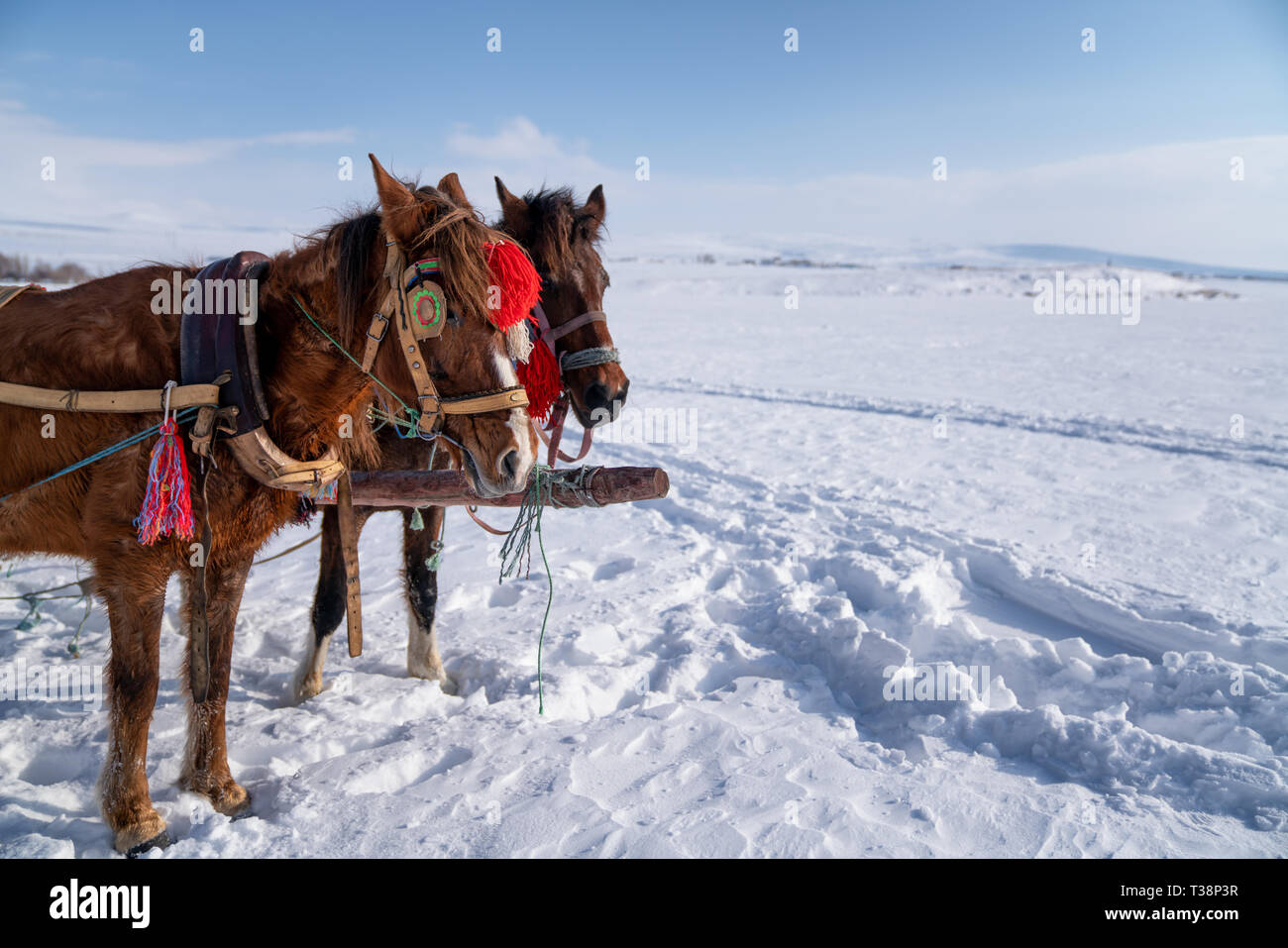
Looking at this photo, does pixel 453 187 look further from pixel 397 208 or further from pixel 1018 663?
pixel 1018 663

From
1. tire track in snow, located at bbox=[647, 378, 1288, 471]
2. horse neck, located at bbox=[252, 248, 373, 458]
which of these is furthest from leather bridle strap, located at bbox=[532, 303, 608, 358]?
tire track in snow, located at bbox=[647, 378, 1288, 471]

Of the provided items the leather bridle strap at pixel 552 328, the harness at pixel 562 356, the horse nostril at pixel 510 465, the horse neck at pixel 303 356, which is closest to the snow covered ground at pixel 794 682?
the harness at pixel 562 356

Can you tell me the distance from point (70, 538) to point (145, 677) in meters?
0.53

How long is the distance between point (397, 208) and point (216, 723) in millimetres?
1943

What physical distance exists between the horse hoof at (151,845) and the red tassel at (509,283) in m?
1.97

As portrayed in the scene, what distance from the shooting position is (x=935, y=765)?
2834 millimetres

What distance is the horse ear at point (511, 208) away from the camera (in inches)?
147

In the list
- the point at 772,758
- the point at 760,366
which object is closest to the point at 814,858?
the point at 772,758

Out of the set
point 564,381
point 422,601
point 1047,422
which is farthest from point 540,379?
point 1047,422

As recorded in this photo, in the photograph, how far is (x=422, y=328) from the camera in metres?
2.16

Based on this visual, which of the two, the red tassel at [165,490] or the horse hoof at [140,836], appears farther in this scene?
the horse hoof at [140,836]

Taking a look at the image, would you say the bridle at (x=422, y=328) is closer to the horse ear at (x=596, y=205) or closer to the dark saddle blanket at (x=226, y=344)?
the dark saddle blanket at (x=226, y=344)

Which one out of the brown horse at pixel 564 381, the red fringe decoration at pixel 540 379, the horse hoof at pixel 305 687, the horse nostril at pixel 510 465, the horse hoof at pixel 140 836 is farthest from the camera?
the horse hoof at pixel 305 687

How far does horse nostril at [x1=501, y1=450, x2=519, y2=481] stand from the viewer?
84.4 inches
